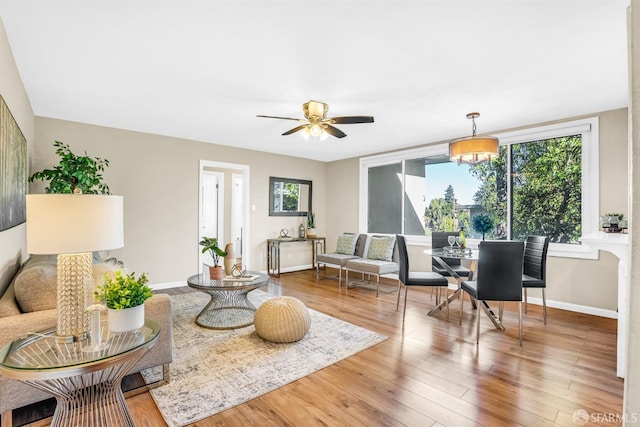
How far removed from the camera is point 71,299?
147cm

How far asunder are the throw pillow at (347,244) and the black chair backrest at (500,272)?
3.02 m

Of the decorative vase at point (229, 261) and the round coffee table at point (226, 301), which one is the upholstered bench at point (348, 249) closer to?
the round coffee table at point (226, 301)

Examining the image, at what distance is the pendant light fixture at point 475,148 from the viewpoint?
324 centimetres

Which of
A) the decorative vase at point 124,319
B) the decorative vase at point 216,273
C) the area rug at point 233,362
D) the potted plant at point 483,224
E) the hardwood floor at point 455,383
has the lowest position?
the hardwood floor at point 455,383

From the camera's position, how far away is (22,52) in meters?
2.39

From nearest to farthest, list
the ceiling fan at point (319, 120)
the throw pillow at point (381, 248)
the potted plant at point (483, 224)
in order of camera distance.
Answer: the ceiling fan at point (319, 120) → the potted plant at point (483, 224) → the throw pillow at point (381, 248)

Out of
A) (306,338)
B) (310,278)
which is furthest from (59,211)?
(310,278)

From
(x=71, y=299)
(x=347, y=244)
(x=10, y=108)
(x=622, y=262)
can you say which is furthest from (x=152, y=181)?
(x=622, y=262)

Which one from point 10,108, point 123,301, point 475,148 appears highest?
point 10,108

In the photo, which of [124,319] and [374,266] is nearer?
[124,319]

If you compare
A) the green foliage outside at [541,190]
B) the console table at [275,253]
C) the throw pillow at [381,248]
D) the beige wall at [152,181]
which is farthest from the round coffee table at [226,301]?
the green foliage outside at [541,190]

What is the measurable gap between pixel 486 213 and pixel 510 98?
1.91m

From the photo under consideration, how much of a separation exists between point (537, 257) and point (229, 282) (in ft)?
11.5

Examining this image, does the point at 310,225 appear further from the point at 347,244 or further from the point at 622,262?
the point at 622,262
